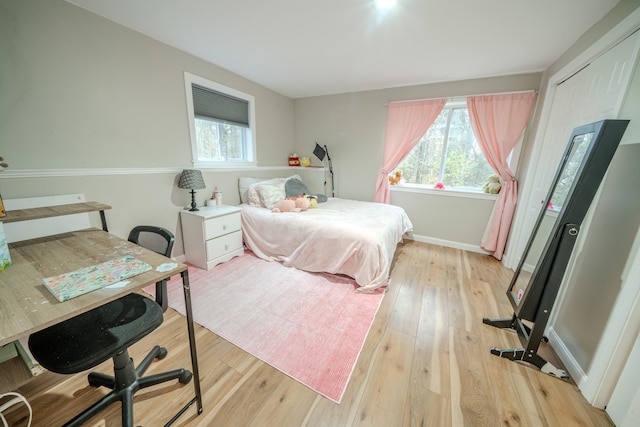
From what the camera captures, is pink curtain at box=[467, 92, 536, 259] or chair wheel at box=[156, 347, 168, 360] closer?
chair wheel at box=[156, 347, 168, 360]

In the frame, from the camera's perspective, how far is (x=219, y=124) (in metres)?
3.03

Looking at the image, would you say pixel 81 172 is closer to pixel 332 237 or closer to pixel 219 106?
pixel 219 106

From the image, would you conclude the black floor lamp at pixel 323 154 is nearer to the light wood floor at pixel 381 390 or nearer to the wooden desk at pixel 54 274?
the light wood floor at pixel 381 390

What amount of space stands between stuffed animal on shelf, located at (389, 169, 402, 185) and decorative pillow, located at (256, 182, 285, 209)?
70.4 inches

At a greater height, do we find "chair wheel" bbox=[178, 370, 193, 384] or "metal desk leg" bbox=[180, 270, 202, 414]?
"metal desk leg" bbox=[180, 270, 202, 414]

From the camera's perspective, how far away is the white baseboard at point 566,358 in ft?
4.31

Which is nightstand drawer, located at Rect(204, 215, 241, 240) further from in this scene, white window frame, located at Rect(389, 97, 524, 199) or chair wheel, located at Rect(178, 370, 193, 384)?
white window frame, located at Rect(389, 97, 524, 199)

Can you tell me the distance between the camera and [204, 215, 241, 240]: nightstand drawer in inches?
96.1

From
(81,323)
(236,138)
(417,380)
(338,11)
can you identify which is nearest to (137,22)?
(236,138)

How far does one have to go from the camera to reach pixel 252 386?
128 centimetres

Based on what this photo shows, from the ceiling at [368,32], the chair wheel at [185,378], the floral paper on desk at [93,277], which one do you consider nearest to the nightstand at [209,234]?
the chair wheel at [185,378]

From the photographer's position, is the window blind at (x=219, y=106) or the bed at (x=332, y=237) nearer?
the bed at (x=332, y=237)

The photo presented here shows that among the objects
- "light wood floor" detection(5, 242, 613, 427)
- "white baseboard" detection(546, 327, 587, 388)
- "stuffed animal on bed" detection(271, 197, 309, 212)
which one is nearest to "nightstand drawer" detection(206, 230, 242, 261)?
"stuffed animal on bed" detection(271, 197, 309, 212)

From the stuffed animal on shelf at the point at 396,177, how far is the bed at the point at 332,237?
709mm
